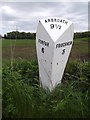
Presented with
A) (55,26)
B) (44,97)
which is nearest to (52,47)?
(55,26)

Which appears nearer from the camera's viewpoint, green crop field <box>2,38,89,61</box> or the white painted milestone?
the white painted milestone

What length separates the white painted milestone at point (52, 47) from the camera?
15.3 ft

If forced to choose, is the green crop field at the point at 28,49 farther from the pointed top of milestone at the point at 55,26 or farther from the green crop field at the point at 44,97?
the pointed top of milestone at the point at 55,26

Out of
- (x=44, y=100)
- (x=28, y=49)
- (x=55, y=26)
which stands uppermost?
(x=55, y=26)

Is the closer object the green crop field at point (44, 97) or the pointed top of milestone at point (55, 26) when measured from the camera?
the green crop field at point (44, 97)

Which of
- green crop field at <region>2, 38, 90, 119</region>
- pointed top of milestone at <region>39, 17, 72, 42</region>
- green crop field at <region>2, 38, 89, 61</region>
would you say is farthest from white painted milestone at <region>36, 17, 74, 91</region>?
green crop field at <region>2, 38, 89, 61</region>

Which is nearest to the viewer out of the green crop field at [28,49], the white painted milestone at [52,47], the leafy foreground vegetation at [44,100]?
the leafy foreground vegetation at [44,100]

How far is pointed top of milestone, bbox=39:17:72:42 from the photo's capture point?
469cm

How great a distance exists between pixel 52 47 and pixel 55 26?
41 cm

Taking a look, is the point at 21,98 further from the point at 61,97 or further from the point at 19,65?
the point at 19,65

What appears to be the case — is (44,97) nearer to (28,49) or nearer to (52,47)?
(52,47)

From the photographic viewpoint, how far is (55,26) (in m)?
4.86

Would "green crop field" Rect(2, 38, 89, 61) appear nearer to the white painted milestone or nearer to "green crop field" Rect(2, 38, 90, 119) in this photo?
"green crop field" Rect(2, 38, 90, 119)

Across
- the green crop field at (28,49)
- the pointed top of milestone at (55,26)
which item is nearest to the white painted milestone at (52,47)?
the pointed top of milestone at (55,26)
